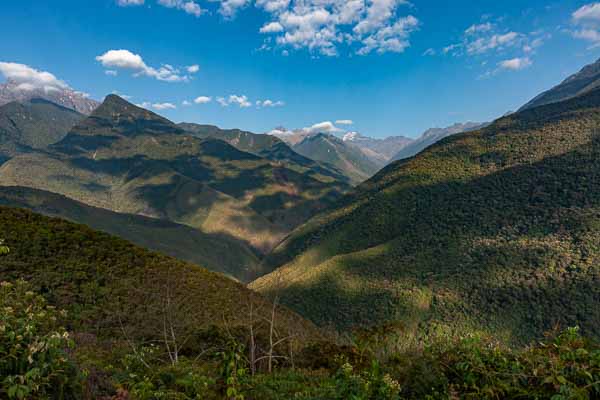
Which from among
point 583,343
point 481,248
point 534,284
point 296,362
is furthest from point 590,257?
point 583,343

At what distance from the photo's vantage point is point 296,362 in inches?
814

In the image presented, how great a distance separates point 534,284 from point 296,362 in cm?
6724

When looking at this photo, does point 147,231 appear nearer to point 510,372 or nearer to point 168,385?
point 168,385

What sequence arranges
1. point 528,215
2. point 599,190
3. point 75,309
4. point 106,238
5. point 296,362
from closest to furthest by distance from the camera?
point 296,362 → point 75,309 → point 106,238 → point 599,190 → point 528,215

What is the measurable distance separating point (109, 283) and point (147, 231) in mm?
138839

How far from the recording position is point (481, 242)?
84.5 m

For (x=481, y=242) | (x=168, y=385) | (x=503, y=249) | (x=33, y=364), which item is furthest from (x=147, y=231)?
(x=33, y=364)

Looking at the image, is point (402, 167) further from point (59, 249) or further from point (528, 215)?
point (59, 249)

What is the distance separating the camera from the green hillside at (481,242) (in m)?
65.2

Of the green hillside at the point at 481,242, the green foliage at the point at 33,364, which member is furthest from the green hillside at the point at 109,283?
the green foliage at the point at 33,364

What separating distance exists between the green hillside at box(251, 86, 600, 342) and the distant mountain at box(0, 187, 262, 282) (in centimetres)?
5176

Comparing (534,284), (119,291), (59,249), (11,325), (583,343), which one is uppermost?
(11,325)

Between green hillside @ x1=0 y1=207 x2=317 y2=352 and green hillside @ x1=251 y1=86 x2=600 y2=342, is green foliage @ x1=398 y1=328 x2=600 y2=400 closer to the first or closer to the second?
green hillside @ x1=0 y1=207 x2=317 y2=352

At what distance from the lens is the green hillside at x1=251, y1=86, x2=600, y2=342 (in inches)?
2569
